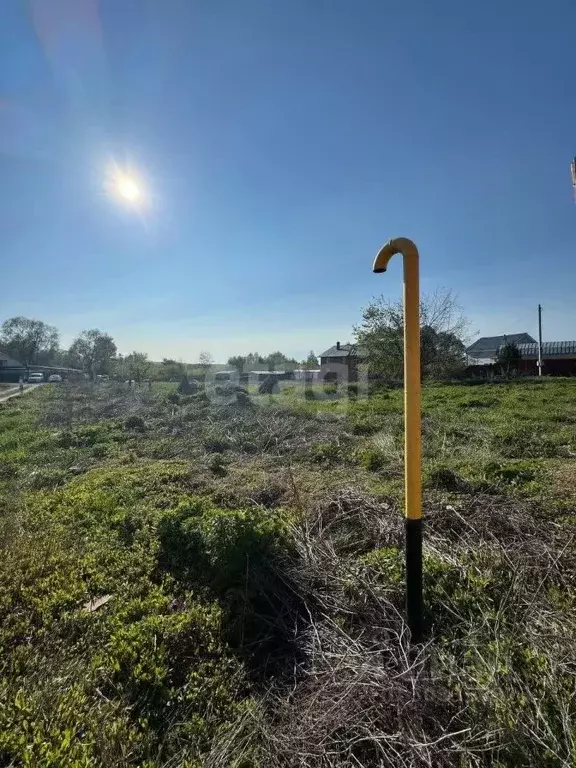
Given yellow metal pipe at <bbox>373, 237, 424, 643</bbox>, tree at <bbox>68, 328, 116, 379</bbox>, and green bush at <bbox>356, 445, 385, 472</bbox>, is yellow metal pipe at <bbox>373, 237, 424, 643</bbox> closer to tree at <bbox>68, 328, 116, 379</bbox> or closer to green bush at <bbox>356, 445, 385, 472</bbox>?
green bush at <bbox>356, 445, 385, 472</bbox>

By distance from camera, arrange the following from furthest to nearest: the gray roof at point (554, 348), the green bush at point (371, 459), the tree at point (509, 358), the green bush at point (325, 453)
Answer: the gray roof at point (554, 348), the tree at point (509, 358), the green bush at point (325, 453), the green bush at point (371, 459)

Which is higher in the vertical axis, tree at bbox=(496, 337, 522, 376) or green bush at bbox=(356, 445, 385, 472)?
tree at bbox=(496, 337, 522, 376)

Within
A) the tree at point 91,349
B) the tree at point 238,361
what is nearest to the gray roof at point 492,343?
the tree at point 238,361

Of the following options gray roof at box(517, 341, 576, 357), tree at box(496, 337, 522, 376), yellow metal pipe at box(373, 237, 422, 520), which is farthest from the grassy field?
gray roof at box(517, 341, 576, 357)

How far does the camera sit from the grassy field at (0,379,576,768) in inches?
63.2

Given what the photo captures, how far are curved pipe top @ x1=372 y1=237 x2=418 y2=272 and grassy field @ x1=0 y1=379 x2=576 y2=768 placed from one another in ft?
5.96

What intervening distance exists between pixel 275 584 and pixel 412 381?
170cm

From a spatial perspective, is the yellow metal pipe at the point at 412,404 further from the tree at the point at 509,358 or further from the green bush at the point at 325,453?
the tree at the point at 509,358

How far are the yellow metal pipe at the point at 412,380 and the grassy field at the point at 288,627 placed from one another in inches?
29.0

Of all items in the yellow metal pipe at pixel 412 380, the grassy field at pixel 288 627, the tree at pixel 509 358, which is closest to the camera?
the grassy field at pixel 288 627

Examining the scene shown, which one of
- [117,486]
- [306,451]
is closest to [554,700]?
[117,486]

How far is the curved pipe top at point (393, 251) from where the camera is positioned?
75.6 inches

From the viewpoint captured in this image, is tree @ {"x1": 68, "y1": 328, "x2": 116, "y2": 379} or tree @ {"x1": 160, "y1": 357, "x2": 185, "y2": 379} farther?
tree @ {"x1": 68, "y1": 328, "x2": 116, "y2": 379}

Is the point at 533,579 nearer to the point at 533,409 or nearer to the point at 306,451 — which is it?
the point at 306,451
